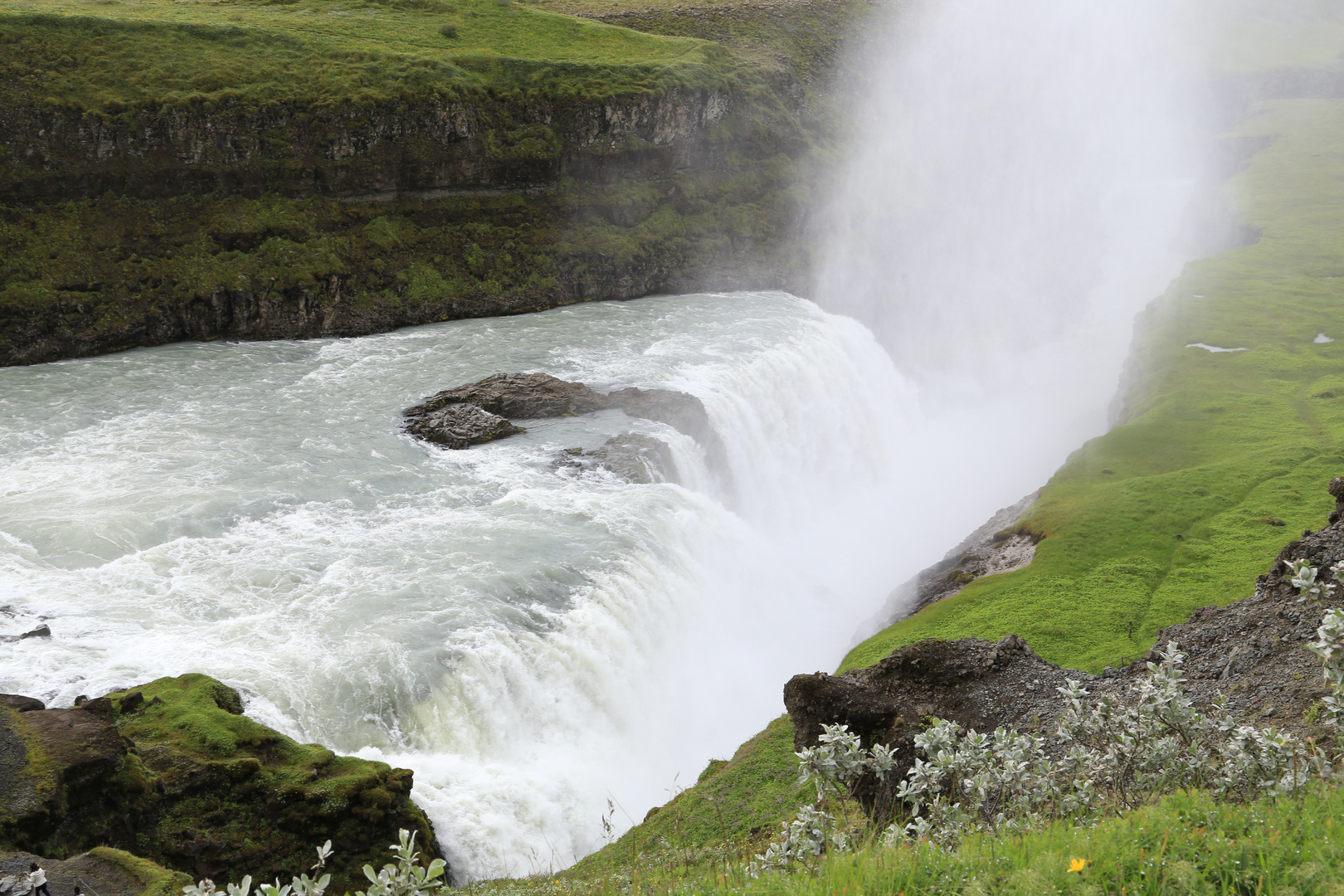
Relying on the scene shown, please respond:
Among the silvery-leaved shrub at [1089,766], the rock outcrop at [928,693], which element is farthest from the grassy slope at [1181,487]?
the rock outcrop at [928,693]

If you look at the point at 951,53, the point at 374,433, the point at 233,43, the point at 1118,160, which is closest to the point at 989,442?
the point at 374,433

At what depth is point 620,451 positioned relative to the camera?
3056 cm

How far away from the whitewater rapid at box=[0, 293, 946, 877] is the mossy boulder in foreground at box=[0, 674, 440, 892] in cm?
193

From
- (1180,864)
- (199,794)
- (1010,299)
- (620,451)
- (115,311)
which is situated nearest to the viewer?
(1180,864)

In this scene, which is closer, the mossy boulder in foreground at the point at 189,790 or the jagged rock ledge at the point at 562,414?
the mossy boulder in foreground at the point at 189,790

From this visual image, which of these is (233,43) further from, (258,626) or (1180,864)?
(1180,864)

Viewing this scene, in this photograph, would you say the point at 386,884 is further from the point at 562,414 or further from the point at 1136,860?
the point at 562,414

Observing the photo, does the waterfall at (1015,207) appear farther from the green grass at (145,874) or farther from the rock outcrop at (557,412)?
the green grass at (145,874)

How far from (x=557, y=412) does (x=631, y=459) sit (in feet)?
17.8

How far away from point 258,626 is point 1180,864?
1813cm

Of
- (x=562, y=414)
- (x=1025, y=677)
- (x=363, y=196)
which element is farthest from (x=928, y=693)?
(x=363, y=196)

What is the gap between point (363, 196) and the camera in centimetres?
5028

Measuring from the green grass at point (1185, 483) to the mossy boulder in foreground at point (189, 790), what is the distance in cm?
1239

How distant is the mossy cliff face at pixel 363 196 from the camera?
4066 cm
